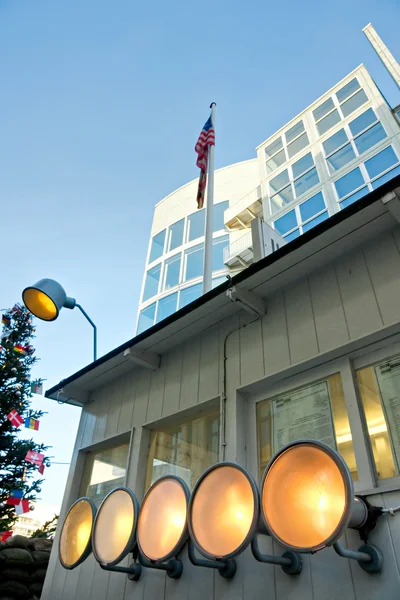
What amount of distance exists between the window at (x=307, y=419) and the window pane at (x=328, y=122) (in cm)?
1504

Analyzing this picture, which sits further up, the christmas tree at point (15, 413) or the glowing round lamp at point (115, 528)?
the christmas tree at point (15, 413)

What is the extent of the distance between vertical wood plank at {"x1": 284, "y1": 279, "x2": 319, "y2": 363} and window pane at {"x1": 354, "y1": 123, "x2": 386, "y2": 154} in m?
12.3

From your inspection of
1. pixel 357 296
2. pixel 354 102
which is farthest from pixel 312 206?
pixel 357 296

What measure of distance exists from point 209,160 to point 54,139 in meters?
6.68

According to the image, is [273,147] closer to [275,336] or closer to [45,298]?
[45,298]

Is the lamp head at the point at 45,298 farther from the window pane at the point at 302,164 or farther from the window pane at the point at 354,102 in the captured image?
the window pane at the point at 354,102

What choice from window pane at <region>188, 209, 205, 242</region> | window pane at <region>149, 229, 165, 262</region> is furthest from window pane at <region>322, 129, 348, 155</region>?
window pane at <region>149, 229, 165, 262</region>

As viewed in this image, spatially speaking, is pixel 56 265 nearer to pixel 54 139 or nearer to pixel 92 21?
pixel 54 139

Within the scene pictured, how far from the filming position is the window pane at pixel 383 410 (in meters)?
2.03

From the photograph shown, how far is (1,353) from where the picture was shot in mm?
9641

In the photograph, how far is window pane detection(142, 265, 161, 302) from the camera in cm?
1617

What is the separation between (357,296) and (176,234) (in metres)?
14.8

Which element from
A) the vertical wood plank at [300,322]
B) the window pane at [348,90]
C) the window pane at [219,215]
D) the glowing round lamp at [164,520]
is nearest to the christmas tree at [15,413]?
the glowing round lamp at [164,520]

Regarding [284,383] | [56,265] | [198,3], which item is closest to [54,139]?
[56,265]
